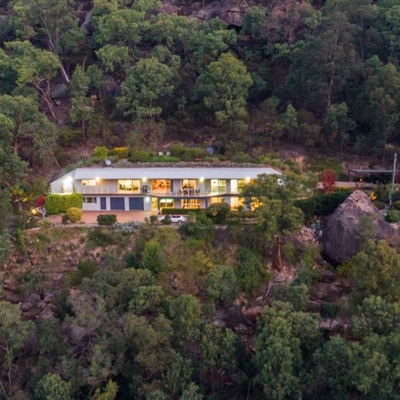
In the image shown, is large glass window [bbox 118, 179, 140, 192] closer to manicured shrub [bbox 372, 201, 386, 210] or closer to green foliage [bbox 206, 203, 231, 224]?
green foliage [bbox 206, 203, 231, 224]

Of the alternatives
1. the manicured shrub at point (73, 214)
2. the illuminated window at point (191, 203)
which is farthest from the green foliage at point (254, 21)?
the manicured shrub at point (73, 214)

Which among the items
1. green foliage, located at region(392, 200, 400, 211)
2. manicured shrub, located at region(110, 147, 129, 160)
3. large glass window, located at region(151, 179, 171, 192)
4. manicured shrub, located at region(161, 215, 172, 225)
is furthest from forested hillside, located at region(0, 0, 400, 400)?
large glass window, located at region(151, 179, 171, 192)

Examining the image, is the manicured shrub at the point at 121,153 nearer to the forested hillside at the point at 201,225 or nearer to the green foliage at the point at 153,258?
the forested hillside at the point at 201,225

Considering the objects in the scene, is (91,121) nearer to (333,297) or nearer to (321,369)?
(333,297)

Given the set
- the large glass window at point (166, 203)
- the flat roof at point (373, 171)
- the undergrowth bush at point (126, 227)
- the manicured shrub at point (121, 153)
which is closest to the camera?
the undergrowth bush at point (126, 227)

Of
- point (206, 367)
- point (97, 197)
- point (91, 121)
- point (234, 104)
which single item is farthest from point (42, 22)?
point (206, 367)

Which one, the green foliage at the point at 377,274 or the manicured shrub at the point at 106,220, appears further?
the manicured shrub at the point at 106,220
